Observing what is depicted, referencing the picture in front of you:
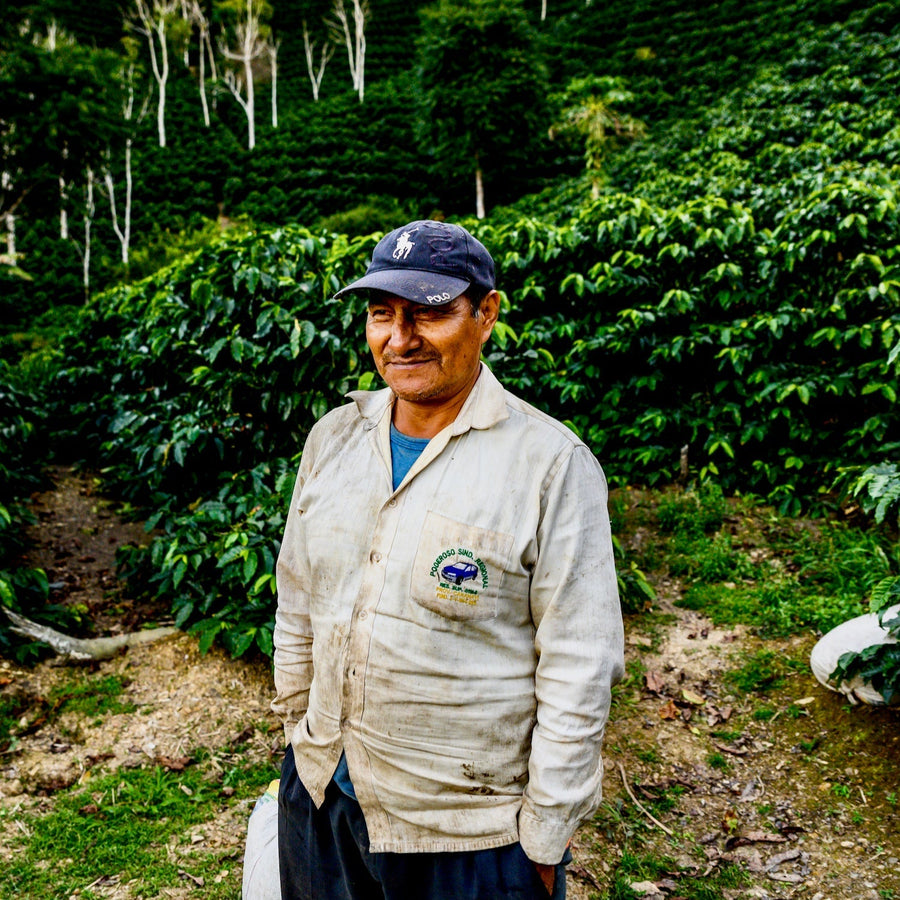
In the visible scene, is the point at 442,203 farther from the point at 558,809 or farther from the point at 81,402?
the point at 558,809

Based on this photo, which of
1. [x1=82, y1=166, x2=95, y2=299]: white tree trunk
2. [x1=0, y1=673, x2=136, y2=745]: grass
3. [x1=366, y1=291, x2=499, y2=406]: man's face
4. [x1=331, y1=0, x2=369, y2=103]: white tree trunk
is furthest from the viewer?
[x1=331, y1=0, x2=369, y2=103]: white tree trunk

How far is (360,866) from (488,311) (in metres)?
1.30

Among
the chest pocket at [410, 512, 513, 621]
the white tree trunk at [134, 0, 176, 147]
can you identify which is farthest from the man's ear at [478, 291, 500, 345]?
the white tree trunk at [134, 0, 176, 147]

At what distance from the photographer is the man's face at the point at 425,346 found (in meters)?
1.38

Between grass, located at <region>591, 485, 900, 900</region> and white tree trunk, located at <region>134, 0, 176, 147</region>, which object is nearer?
grass, located at <region>591, 485, 900, 900</region>

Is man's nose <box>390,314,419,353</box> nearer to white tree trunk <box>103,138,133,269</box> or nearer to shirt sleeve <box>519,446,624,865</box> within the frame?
shirt sleeve <box>519,446,624,865</box>

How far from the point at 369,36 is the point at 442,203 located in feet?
65.0

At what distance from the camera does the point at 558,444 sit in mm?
1363

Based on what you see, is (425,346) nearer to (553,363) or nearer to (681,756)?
(681,756)

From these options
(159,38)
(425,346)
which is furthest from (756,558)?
(159,38)

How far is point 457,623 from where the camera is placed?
52.7 inches

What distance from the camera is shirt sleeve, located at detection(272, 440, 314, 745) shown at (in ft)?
5.47

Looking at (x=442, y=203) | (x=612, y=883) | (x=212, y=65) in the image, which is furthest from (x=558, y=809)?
(x=212, y=65)

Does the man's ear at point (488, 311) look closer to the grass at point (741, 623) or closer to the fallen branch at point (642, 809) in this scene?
the grass at point (741, 623)
